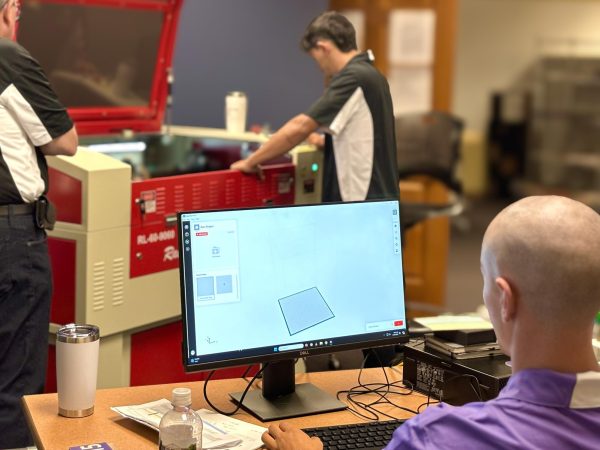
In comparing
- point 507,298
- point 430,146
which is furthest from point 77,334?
point 430,146

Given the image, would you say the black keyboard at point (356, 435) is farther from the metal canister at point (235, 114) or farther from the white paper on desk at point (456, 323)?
the metal canister at point (235, 114)

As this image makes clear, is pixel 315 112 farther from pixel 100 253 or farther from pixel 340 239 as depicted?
pixel 340 239

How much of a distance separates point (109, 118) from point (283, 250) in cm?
215

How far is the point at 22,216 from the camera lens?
3006 mm

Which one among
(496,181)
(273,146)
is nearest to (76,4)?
(273,146)

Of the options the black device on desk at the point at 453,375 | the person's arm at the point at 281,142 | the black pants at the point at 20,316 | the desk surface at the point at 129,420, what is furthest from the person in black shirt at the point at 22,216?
the black device on desk at the point at 453,375

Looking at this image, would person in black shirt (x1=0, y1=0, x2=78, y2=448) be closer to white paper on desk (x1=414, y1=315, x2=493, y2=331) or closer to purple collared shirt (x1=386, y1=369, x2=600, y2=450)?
white paper on desk (x1=414, y1=315, x2=493, y2=331)

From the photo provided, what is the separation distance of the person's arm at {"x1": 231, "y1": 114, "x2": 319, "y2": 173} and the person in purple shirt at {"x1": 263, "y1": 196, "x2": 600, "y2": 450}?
2.18 metres

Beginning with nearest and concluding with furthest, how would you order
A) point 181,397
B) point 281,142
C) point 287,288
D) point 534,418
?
point 534,418 → point 181,397 → point 287,288 → point 281,142

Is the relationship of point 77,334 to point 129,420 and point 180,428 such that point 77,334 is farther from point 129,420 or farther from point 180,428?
point 180,428

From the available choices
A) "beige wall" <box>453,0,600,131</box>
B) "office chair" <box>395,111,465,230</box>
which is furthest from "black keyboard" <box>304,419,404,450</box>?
"beige wall" <box>453,0,600,131</box>

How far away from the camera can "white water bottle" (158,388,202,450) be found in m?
1.78

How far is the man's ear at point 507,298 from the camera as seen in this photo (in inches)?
58.6

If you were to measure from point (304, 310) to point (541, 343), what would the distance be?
76 centimetres
